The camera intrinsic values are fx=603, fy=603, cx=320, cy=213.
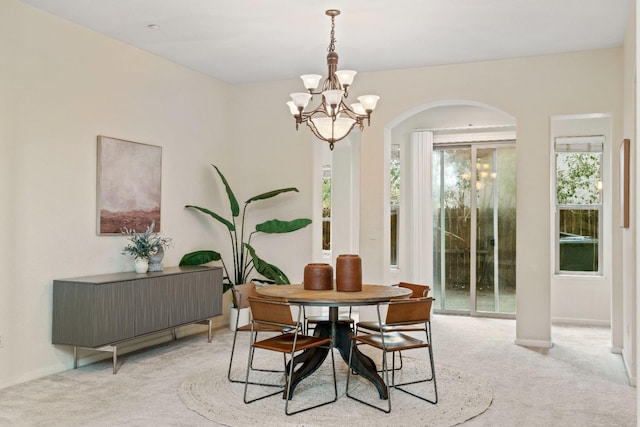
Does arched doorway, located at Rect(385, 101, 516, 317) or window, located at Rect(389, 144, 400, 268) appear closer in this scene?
arched doorway, located at Rect(385, 101, 516, 317)

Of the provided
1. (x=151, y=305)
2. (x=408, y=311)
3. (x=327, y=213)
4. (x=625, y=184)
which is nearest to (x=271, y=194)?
(x=151, y=305)

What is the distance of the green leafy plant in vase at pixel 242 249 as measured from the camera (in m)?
6.38

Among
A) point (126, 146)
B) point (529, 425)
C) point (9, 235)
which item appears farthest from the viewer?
point (126, 146)

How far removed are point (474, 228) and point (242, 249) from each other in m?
3.10

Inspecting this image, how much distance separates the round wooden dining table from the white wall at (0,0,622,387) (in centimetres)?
185

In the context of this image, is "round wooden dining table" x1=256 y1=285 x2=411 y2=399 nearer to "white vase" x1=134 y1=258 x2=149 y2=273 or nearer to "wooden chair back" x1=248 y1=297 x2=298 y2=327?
"wooden chair back" x1=248 y1=297 x2=298 y2=327

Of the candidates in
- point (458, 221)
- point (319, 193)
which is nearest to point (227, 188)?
point (319, 193)

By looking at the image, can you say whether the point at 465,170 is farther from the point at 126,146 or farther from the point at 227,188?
the point at 126,146

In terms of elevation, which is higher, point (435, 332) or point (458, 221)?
point (458, 221)

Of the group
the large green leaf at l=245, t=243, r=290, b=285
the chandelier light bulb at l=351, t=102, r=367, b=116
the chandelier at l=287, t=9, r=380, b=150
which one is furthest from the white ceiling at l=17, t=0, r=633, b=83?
the large green leaf at l=245, t=243, r=290, b=285

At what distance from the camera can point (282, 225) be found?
662 cm

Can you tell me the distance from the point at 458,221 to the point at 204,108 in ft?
11.9

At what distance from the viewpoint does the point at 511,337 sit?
6465 mm

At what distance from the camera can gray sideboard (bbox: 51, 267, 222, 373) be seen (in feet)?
15.2
